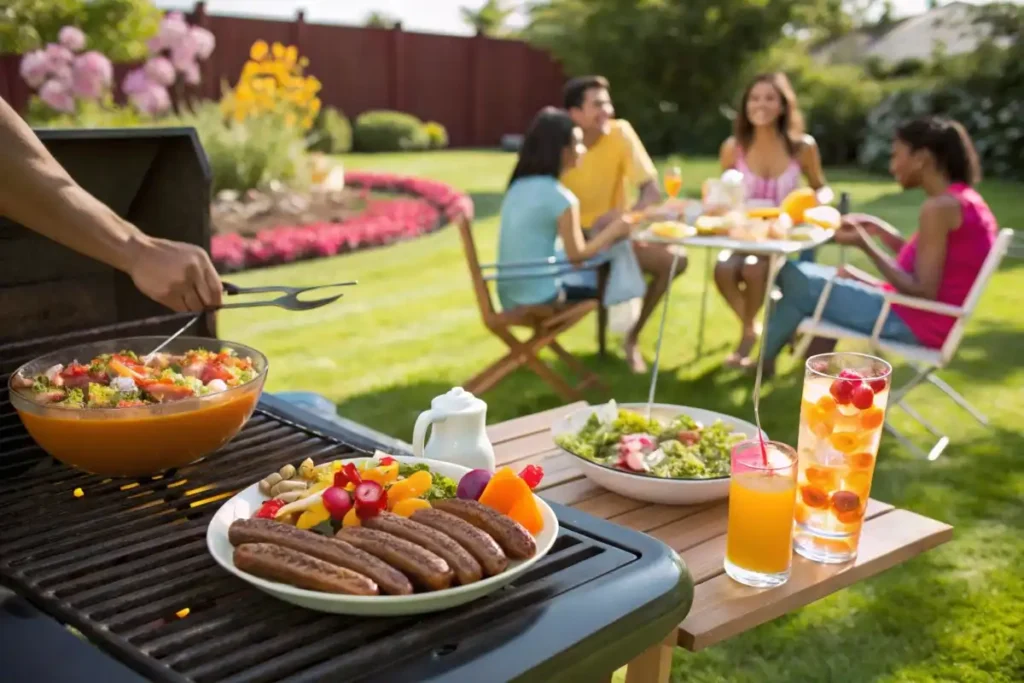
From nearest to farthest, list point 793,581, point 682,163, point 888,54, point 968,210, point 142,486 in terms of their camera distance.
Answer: point 142,486
point 793,581
point 968,210
point 682,163
point 888,54

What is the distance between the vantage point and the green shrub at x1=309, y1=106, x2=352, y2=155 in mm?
16469

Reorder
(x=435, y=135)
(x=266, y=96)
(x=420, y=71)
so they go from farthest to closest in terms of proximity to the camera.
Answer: (x=420, y=71), (x=435, y=135), (x=266, y=96)

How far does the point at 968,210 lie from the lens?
429 centimetres

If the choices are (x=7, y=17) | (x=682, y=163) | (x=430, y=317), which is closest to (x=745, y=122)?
(x=430, y=317)

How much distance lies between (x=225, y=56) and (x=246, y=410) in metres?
17.7

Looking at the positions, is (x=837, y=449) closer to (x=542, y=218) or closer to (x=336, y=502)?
(x=336, y=502)

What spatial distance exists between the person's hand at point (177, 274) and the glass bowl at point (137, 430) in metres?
0.20

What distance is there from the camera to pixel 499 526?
4.24 feet

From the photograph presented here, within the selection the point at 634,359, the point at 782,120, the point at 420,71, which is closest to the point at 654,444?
the point at 634,359

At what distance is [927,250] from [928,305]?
1.19ft

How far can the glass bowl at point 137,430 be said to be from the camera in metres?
1.51

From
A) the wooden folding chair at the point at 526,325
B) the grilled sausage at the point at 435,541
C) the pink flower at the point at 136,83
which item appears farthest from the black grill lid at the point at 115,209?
the pink flower at the point at 136,83

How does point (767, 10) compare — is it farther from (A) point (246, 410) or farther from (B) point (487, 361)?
(A) point (246, 410)

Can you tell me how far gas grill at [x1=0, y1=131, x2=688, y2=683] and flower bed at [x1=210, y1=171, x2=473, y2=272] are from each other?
5216 millimetres
